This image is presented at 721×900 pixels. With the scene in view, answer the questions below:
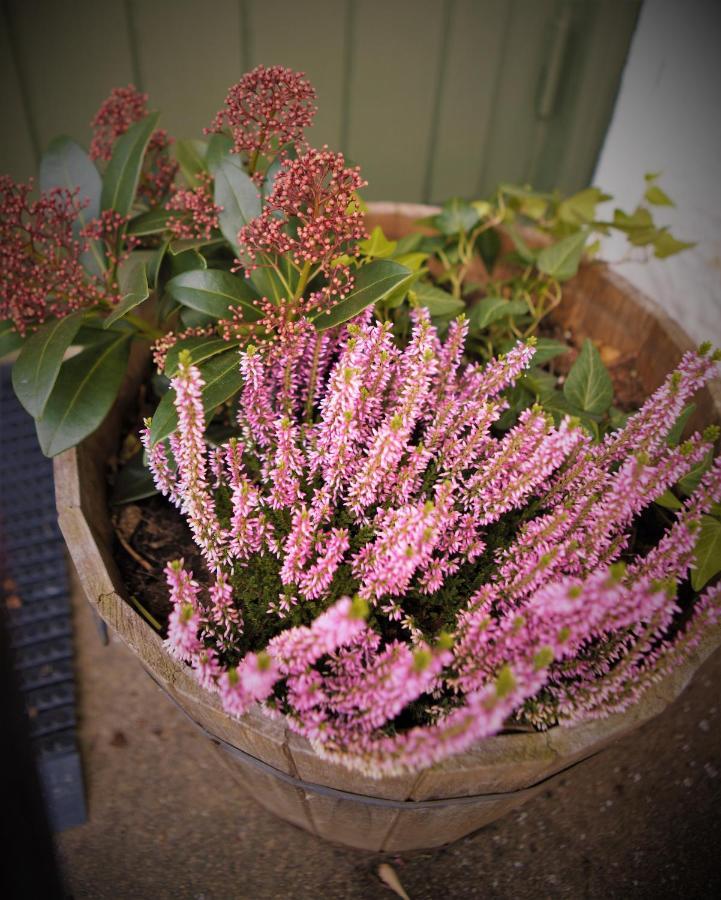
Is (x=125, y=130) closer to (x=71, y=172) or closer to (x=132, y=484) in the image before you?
(x=71, y=172)

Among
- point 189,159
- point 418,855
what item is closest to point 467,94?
point 189,159

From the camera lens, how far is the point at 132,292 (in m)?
1.00

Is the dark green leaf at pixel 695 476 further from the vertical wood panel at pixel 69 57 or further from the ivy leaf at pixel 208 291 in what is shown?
the vertical wood panel at pixel 69 57

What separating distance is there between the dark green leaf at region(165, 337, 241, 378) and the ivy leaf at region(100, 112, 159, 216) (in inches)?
14.1

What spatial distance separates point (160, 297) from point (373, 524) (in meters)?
0.60

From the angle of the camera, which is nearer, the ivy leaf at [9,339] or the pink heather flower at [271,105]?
the pink heather flower at [271,105]

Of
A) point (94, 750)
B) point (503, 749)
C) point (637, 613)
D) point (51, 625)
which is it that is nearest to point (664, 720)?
point (503, 749)

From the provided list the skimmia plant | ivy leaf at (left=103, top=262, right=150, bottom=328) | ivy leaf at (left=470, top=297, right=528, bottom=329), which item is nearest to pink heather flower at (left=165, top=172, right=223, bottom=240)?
the skimmia plant

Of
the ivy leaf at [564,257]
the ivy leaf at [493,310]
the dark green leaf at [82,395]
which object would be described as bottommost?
the dark green leaf at [82,395]

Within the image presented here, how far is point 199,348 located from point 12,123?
1.28m

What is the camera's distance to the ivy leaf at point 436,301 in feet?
4.25

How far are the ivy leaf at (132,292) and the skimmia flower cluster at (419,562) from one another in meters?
0.18

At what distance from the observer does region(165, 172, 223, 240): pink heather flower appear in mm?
1135

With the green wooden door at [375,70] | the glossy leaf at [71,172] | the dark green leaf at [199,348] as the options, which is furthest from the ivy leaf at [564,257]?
the glossy leaf at [71,172]
